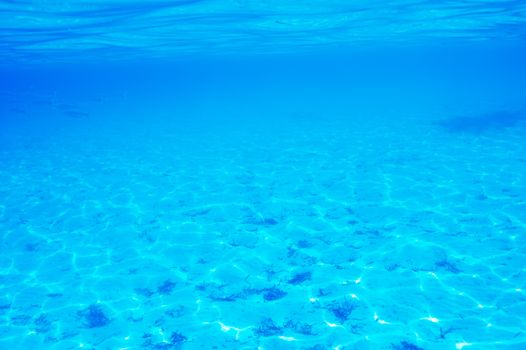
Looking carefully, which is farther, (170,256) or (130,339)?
(170,256)

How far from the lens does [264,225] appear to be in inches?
461

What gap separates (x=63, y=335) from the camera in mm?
7621

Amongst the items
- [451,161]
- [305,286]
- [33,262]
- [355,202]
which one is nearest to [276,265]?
[305,286]

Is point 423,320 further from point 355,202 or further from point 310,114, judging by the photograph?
point 310,114

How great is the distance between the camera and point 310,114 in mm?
34688

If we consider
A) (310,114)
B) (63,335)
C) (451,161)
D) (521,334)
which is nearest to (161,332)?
(63,335)

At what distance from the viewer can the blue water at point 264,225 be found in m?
7.52

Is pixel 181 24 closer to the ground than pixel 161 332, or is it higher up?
higher up

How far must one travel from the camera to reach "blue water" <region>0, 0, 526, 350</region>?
24.7 feet

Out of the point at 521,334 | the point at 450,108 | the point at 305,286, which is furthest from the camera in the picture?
the point at 450,108

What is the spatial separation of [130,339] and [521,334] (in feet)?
23.3

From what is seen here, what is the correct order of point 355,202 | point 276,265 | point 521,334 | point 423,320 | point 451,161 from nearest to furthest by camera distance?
point 521,334
point 423,320
point 276,265
point 355,202
point 451,161

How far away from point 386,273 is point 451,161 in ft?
32.7

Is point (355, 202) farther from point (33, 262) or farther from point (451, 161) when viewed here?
point (33, 262)
